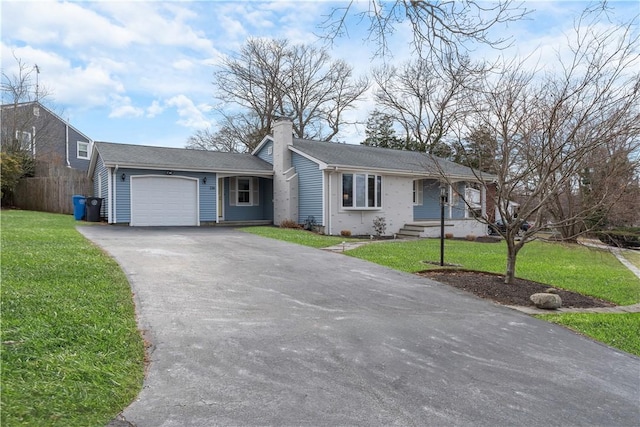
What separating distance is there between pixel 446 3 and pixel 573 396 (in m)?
4.62

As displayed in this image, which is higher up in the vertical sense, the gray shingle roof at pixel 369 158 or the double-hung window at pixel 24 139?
the double-hung window at pixel 24 139

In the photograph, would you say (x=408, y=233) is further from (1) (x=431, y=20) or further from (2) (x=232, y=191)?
(1) (x=431, y=20)

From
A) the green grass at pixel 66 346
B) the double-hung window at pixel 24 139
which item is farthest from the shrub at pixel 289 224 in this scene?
the double-hung window at pixel 24 139

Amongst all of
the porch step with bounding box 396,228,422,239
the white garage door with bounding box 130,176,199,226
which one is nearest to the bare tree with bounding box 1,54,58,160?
the white garage door with bounding box 130,176,199,226

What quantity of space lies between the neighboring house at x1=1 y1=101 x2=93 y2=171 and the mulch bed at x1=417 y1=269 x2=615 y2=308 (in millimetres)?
26097

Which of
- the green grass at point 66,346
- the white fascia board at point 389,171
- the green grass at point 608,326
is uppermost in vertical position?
the white fascia board at point 389,171

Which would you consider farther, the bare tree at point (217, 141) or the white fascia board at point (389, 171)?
the bare tree at point (217, 141)

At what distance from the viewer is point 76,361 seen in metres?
3.16

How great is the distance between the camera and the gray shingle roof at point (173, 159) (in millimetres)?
15645

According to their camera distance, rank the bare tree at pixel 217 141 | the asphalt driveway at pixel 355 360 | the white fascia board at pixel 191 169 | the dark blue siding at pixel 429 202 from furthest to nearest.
→ 1. the bare tree at pixel 217 141
2. the dark blue siding at pixel 429 202
3. the white fascia board at pixel 191 169
4. the asphalt driveway at pixel 355 360

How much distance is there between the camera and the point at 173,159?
17250mm

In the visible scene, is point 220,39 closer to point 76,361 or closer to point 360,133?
point 76,361

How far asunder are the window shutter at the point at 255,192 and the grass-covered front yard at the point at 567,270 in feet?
16.3

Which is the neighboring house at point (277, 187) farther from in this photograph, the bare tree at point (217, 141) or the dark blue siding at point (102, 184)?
the bare tree at point (217, 141)
